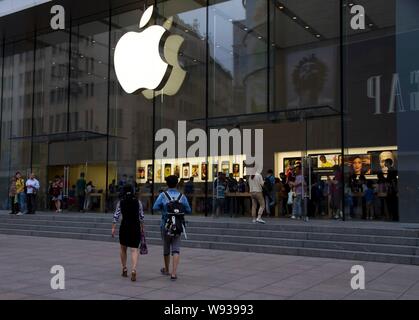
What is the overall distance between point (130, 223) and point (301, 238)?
17.7 ft

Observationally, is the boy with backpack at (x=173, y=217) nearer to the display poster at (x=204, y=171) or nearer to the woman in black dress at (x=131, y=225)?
the woman in black dress at (x=131, y=225)

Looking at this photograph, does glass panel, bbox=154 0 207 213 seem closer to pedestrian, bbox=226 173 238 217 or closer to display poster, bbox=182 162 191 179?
display poster, bbox=182 162 191 179

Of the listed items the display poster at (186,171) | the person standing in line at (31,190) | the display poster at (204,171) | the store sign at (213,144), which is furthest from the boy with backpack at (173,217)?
the person standing in line at (31,190)

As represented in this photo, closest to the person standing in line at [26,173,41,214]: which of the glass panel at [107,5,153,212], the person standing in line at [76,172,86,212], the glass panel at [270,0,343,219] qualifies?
the person standing in line at [76,172,86,212]

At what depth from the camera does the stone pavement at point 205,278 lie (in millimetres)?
7422

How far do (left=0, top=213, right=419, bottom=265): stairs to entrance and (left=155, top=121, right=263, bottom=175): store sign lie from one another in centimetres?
496

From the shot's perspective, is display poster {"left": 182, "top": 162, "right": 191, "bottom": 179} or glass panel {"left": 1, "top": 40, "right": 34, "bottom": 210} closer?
display poster {"left": 182, "top": 162, "right": 191, "bottom": 179}

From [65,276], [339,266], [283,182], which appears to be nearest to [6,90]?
[283,182]

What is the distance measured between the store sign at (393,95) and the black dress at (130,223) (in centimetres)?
954

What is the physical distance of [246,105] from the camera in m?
19.5

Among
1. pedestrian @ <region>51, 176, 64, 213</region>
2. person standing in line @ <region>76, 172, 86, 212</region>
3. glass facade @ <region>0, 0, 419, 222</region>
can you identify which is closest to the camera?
glass facade @ <region>0, 0, 419, 222</region>

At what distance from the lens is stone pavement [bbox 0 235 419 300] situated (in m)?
7.42

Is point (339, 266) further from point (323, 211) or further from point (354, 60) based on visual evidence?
point (354, 60)

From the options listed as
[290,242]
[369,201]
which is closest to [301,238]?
[290,242]
